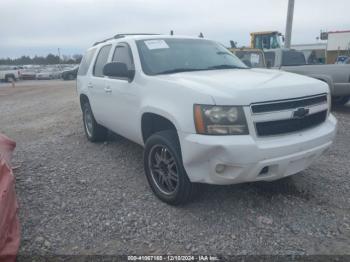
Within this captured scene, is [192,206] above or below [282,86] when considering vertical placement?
below

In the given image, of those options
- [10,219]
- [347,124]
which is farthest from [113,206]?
[347,124]

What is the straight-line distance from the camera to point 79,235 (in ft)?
9.81

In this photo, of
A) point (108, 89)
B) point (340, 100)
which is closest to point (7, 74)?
point (340, 100)

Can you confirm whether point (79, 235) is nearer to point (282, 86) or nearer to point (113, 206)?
point (113, 206)

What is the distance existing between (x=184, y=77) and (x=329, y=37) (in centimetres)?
2366

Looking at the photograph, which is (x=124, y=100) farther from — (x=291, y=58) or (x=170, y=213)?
(x=291, y=58)

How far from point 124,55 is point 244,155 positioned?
2.41 metres

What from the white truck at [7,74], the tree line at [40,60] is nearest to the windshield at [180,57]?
the white truck at [7,74]

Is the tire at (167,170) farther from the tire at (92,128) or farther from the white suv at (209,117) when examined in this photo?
the tire at (92,128)

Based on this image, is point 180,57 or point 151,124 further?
point 180,57

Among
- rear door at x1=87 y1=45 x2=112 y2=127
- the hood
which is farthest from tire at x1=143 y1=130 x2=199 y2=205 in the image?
rear door at x1=87 y1=45 x2=112 y2=127

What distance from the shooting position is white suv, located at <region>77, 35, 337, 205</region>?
8.89 ft

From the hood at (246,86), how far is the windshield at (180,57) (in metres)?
0.35

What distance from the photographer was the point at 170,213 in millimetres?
3277
